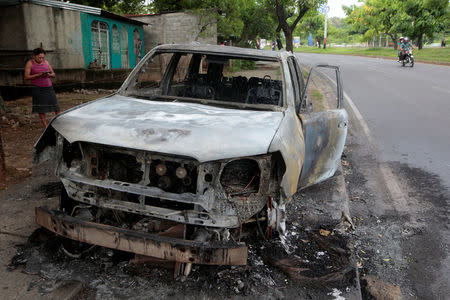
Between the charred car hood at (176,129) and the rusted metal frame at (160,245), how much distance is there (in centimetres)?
58

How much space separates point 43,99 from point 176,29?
48.0ft

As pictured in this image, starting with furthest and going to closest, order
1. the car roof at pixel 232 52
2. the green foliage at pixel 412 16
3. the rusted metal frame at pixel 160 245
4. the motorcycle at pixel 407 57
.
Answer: the green foliage at pixel 412 16 → the motorcycle at pixel 407 57 → the car roof at pixel 232 52 → the rusted metal frame at pixel 160 245

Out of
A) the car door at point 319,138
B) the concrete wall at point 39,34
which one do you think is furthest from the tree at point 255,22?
the car door at point 319,138

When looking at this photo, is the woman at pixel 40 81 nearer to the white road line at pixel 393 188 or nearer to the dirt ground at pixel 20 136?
the dirt ground at pixel 20 136

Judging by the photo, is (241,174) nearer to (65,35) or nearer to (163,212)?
(163,212)

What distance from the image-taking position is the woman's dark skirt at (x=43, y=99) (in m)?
6.98

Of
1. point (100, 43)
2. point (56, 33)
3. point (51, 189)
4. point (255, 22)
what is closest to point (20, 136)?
point (51, 189)

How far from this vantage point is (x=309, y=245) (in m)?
3.39

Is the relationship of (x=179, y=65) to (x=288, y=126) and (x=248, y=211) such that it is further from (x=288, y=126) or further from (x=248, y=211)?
(x=248, y=211)

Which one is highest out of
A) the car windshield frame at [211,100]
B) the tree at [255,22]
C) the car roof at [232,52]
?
the tree at [255,22]

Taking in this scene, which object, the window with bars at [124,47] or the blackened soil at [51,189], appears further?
the window with bars at [124,47]

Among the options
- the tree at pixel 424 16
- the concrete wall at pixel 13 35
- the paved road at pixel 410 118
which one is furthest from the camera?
the tree at pixel 424 16

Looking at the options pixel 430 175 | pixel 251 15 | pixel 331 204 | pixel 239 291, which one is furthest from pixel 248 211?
pixel 251 15

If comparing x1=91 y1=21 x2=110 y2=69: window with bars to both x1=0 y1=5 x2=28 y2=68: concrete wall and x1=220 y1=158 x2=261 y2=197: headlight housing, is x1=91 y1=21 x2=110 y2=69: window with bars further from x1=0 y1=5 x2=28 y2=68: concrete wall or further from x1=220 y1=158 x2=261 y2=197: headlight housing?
x1=220 y1=158 x2=261 y2=197: headlight housing
